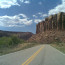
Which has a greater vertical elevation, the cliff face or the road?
the cliff face

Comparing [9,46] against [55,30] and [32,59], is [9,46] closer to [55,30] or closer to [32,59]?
[32,59]

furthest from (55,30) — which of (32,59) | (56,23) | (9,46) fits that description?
(32,59)

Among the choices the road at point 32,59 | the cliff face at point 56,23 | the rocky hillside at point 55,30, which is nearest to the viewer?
the road at point 32,59

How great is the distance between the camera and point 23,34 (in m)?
170

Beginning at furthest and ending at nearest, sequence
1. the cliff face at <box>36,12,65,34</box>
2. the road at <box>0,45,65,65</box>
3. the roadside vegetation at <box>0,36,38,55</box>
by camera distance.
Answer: the cliff face at <box>36,12,65,34</box>
the roadside vegetation at <box>0,36,38,55</box>
the road at <box>0,45,65,65</box>

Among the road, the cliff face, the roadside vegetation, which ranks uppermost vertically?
the cliff face

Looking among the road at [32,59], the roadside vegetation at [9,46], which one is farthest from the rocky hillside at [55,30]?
the road at [32,59]

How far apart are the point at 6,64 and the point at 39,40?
371 feet

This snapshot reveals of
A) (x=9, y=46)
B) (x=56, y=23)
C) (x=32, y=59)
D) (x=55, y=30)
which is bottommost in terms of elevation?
(x=9, y=46)

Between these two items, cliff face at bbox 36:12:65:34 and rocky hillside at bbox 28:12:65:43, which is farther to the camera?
cliff face at bbox 36:12:65:34

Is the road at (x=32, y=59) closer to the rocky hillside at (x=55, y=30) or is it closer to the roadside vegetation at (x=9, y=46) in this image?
the roadside vegetation at (x=9, y=46)

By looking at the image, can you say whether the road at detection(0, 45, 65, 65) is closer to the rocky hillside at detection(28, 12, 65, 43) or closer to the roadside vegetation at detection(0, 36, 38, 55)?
the roadside vegetation at detection(0, 36, 38, 55)

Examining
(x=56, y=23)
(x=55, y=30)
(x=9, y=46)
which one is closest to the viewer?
(x=9, y=46)

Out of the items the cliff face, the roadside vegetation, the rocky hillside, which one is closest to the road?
the roadside vegetation
